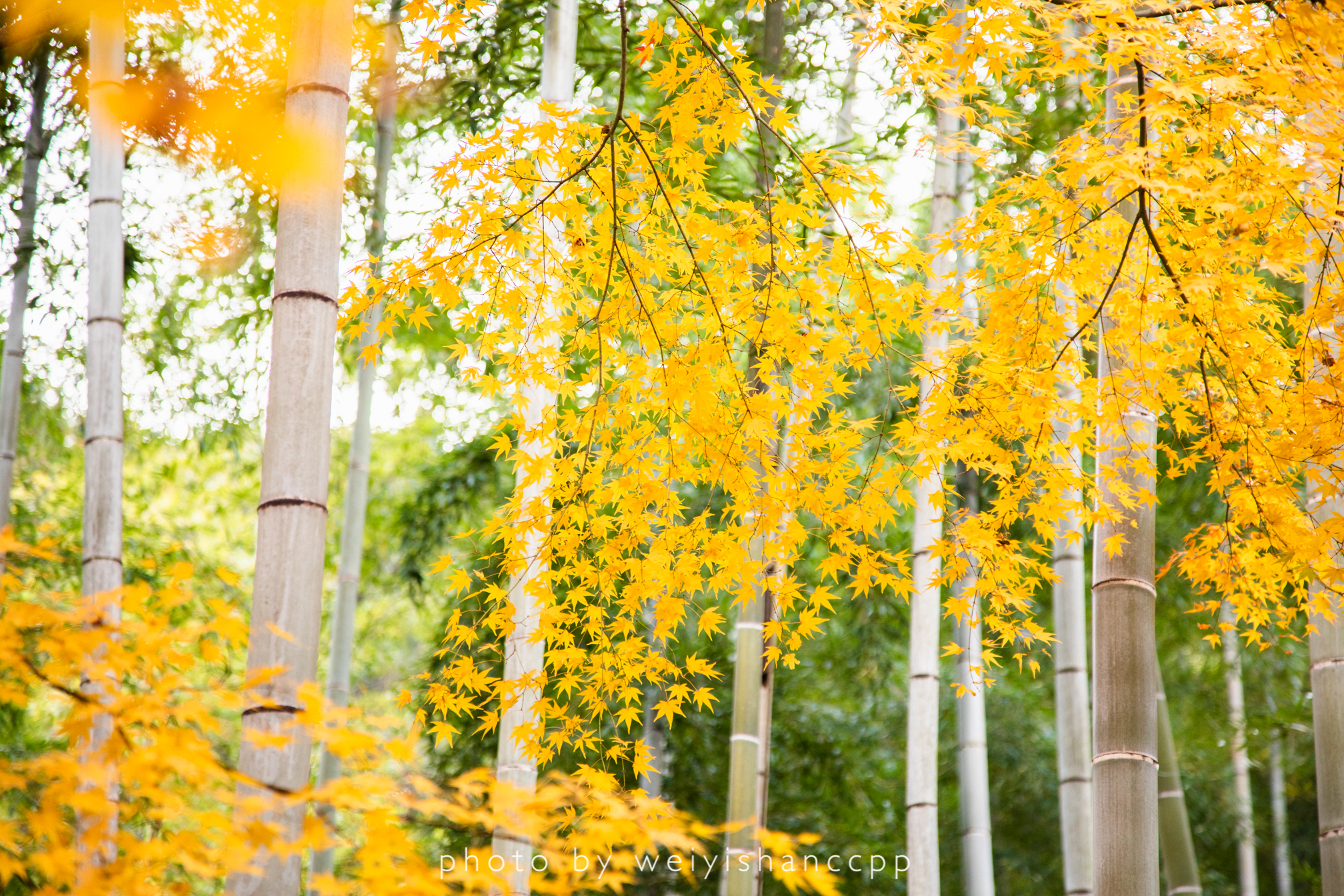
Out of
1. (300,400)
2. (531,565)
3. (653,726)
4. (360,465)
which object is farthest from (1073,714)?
(300,400)

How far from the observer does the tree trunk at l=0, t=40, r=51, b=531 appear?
4.20 metres

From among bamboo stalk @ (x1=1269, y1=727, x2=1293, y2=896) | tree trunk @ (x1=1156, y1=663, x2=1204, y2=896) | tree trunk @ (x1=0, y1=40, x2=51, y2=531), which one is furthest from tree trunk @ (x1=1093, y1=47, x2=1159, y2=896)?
bamboo stalk @ (x1=1269, y1=727, x2=1293, y2=896)

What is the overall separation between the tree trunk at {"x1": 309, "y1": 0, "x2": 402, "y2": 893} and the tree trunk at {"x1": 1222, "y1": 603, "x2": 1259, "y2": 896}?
5500 mm

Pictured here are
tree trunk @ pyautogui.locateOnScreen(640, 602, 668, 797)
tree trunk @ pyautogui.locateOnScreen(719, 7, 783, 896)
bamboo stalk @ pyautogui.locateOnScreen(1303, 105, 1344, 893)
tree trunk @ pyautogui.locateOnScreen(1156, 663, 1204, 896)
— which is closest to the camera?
bamboo stalk @ pyautogui.locateOnScreen(1303, 105, 1344, 893)

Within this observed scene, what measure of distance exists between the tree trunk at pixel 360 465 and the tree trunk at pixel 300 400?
287 centimetres

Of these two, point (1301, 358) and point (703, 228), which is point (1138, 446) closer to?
point (1301, 358)

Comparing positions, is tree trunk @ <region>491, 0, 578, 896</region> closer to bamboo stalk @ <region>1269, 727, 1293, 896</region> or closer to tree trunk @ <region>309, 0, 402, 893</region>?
tree trunk @ <region>309, 0, 402, 893</region>

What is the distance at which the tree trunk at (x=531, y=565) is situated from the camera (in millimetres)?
2674

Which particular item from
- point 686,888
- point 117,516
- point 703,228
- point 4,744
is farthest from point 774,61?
point 4,744

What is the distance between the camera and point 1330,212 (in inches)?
93.5

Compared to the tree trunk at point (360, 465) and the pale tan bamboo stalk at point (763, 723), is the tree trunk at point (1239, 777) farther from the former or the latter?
the tree trunk at point (360, 465)

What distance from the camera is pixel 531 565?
9.27ft

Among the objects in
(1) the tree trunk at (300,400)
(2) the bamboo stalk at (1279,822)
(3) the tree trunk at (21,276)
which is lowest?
(2) the bamboo stalk at (1279,822)

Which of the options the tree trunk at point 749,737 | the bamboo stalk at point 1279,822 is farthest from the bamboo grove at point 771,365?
the bamboo stalk at point 1279,822
